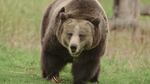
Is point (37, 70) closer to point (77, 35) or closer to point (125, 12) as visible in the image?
point (77, 35)

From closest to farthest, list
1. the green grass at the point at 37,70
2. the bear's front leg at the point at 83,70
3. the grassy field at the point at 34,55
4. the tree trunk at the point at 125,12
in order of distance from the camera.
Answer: the bear's front leg at the point at 83,70, the green grass at the point at 37,70, the grassy field at the point at 34,55, the tree trunk at the point at 125,12

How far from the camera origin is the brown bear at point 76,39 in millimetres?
7172

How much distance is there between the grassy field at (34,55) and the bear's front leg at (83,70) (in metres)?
0.54

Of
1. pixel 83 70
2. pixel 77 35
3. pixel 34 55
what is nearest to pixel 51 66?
pixel 83 70

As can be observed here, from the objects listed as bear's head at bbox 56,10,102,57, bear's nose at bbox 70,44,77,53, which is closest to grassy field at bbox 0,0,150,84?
bear's head at bbox 56,10,102,57

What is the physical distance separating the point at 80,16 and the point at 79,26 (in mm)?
209

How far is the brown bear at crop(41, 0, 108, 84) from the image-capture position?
717 cm

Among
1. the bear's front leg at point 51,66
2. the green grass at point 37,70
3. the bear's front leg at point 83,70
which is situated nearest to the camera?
the bear's front leg at point 83,70

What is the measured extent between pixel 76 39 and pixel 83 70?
875mm

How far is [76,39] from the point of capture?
7008mm

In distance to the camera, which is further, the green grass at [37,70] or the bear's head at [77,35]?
the green grass at [37,70]

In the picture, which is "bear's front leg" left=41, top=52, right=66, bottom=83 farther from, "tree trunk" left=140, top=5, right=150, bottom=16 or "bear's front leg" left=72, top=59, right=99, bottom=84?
"tree trunk" left=140, top=5, right=150, bottom=16

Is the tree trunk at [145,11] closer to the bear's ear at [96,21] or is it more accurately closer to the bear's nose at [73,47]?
the bear's ear at [96,21]

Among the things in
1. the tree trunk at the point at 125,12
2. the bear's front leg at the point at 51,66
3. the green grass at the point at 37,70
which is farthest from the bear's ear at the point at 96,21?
the tree trunk at the point at 125,12
